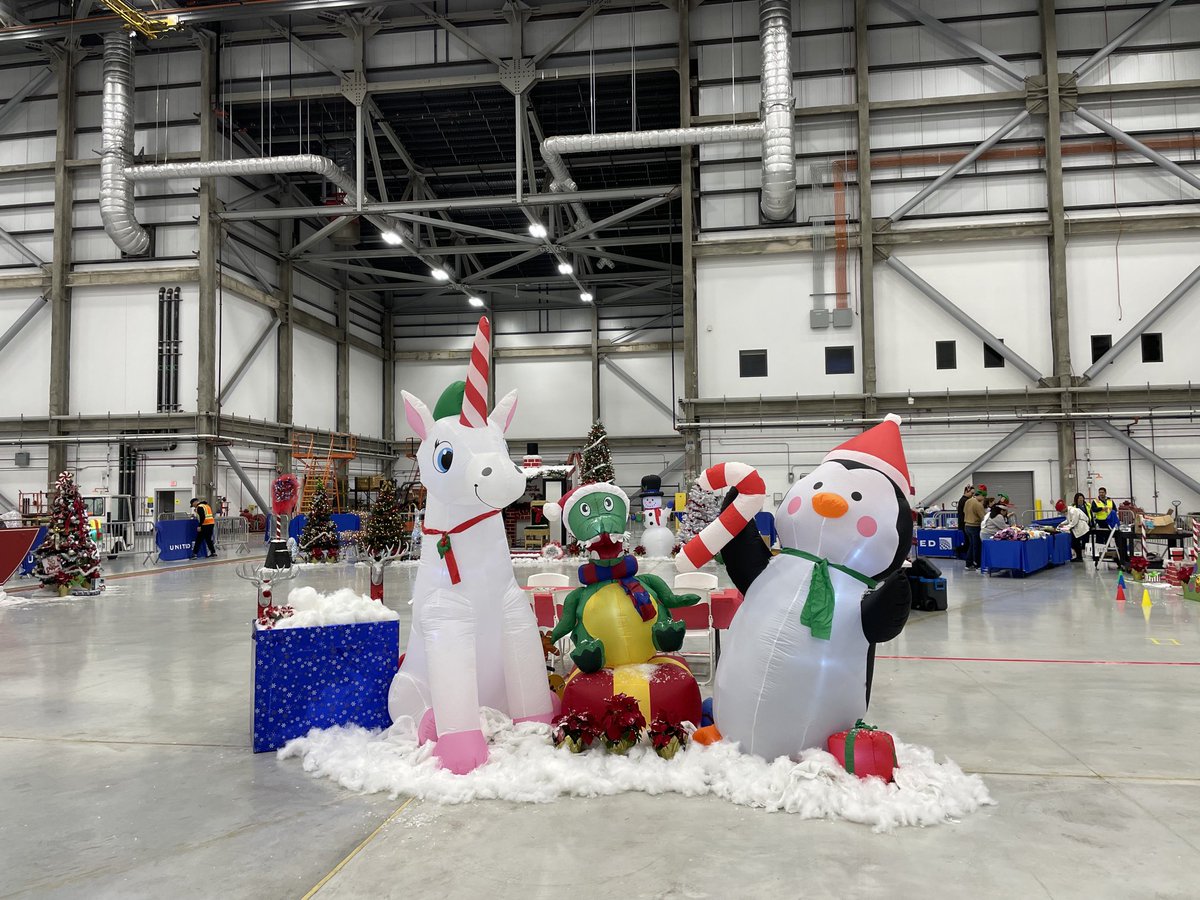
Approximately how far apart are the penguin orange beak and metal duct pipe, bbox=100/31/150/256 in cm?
2147

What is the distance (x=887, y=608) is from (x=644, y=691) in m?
1.34

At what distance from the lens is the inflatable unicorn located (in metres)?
3.78

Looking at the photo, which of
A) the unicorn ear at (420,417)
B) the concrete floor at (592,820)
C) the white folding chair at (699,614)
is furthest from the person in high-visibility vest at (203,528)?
the unicorn ear at (420,417)

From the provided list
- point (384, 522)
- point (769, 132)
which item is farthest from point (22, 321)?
point (769, 132)

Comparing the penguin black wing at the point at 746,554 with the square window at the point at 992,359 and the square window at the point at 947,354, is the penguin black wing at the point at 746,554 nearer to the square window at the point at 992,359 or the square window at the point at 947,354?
the square window at the point at 947,354

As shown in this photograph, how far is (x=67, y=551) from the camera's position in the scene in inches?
432

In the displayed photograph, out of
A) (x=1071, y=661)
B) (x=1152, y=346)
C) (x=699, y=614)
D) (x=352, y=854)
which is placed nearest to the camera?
(x=352, y=854)

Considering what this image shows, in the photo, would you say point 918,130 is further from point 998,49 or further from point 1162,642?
point 1162,642

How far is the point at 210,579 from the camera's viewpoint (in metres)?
12.9

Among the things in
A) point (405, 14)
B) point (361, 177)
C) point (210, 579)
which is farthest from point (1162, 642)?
point (405, 14)

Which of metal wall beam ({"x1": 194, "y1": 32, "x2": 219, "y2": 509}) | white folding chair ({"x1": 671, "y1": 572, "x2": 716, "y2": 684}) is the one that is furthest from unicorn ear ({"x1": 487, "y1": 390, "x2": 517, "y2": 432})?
metal wall beam ({"x1": 194, "y1": 32, "x2": 219, "y2": 509})

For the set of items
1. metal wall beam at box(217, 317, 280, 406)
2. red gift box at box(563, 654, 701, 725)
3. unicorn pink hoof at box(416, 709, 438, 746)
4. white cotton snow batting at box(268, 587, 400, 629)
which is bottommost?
unicorn pink hoof at box(416, 709, 438, 746)

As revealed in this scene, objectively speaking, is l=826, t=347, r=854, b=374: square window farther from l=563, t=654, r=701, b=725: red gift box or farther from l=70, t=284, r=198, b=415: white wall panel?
l=70, t=284, r=198, b=415: white wall panel

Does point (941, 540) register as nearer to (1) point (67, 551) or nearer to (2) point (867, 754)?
(2) point (867, 754)
